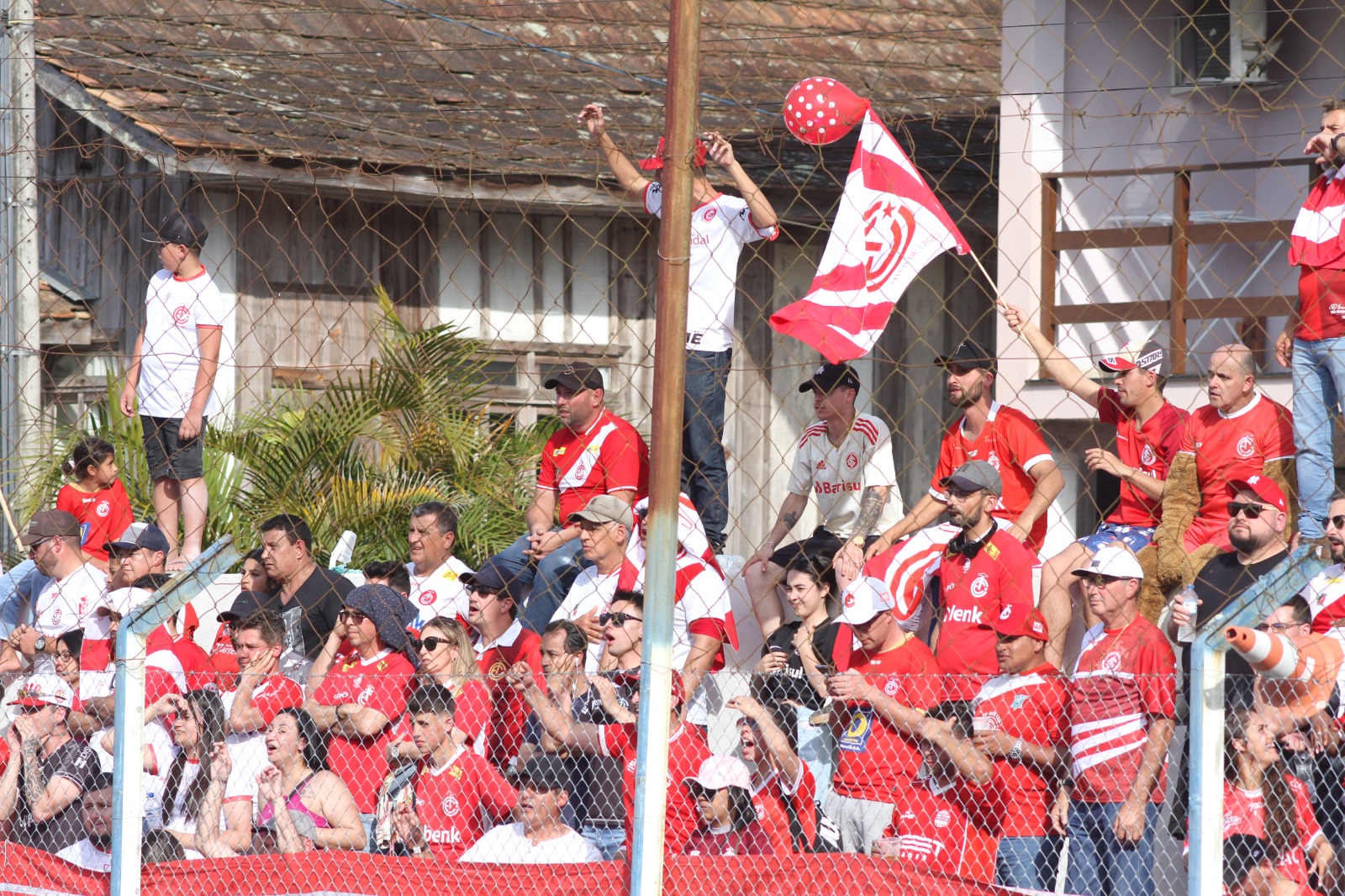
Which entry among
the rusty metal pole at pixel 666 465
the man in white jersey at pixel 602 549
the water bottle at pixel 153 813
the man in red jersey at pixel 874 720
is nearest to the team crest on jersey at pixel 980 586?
the man in red jersey at pixel 874 720

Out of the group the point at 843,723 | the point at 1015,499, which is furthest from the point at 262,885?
the point at 1015,499

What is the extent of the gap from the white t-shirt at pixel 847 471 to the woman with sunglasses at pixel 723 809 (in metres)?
1.61

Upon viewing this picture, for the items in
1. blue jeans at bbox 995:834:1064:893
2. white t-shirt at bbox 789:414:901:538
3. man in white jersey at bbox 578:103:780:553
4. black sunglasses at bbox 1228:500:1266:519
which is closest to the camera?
blue jeans at bbox 995:834:1064:893

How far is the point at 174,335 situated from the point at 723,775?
310 centimetres

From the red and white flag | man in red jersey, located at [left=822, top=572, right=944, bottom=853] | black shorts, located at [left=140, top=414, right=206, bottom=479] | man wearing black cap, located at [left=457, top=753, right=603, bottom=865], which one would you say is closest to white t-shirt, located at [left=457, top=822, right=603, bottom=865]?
man wearing black cap, located at [left=457, top=753, right=603, bottom=865]

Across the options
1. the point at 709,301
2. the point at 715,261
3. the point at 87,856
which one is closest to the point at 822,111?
the point at 715,261

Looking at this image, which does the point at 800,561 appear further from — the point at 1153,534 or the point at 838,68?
the point at 838,68

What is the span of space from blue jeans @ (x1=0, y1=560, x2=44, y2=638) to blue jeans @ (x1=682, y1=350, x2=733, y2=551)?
2.62 metres

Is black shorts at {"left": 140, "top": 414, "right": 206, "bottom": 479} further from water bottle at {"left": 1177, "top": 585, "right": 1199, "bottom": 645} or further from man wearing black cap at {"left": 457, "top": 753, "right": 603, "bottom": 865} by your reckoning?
water bottle at {"left": 1177, "top": 585, "right": 1199, "bottom": 645}

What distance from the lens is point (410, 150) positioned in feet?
28.4

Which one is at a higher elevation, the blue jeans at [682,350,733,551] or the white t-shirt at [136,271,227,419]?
the white t-shirt at [136,271,227,419]

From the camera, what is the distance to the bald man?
568 centimetres

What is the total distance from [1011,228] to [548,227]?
3.00 meters

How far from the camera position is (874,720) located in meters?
4.84
